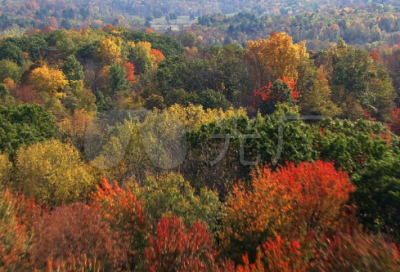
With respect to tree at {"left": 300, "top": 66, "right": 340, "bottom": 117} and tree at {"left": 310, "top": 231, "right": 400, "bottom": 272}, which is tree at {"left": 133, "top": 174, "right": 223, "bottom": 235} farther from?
tree at {"left": 300, "top": 66, "right": 340, "bottom": 117}

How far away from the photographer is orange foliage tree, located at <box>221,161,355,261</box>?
30.1ft

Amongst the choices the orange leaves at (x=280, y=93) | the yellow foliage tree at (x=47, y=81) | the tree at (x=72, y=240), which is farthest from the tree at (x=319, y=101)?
the yellow foliage tree at (x=47, y=81)

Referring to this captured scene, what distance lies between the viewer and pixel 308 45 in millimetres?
93625

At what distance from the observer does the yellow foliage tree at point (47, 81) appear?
35.9m

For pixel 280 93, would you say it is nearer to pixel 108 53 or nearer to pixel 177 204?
pixel 177 204

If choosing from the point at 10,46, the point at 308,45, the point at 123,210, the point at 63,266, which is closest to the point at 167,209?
the point at 123,210

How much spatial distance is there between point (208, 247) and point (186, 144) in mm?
7327

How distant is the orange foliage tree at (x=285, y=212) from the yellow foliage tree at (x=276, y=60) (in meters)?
21.3

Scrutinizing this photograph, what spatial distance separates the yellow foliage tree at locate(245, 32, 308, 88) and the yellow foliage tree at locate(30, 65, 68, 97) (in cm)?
1991

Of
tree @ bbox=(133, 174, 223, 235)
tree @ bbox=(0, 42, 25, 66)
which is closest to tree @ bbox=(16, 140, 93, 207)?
tree @ bbox=(133, 174, 223, 235)

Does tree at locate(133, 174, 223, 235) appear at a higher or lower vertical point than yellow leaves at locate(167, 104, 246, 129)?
higher

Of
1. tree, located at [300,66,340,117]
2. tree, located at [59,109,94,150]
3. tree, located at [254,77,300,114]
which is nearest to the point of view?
tree, located at [59,109,94,150]

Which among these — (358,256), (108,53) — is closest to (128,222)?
(358,256)

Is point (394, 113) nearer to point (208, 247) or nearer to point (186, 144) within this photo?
point (186, 144)
